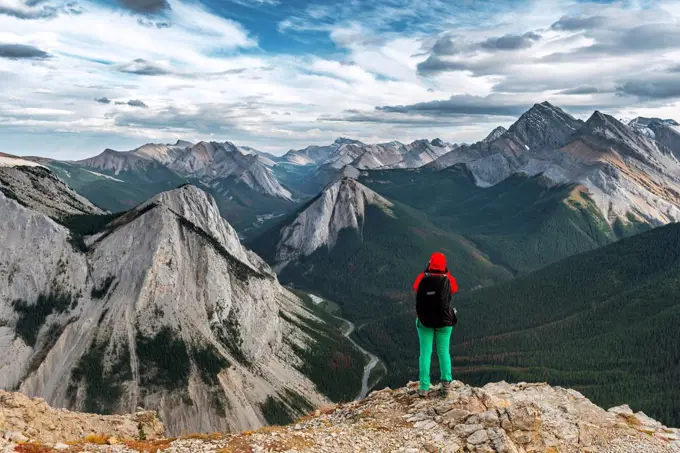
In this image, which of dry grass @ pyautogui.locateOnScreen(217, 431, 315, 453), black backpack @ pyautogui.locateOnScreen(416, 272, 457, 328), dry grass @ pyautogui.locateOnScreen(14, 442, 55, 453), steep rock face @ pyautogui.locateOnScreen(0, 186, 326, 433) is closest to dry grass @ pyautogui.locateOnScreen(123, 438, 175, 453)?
dry grass @ pyautogui.locateOnScreen(217, 431, 315, 453)

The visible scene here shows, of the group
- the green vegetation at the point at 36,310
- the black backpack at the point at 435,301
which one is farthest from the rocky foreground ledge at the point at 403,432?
the green vegetation at the point at 36,310

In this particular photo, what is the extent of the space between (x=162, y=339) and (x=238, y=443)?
145 m

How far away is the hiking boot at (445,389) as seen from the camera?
33028 millimetres

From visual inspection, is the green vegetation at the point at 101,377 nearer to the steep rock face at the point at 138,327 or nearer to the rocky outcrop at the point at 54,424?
the steep rock face at the point at 138,327

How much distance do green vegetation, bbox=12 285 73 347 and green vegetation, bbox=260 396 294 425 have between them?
237 feet

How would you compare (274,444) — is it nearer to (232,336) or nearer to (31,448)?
(31,448)

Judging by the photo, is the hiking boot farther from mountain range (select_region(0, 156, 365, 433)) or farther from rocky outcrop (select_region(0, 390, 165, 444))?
mountain range (select_region(0, 156, 365, 433))

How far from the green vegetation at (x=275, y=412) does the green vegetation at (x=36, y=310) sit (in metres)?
72.2

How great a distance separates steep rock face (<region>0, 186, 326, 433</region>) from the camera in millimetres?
143750

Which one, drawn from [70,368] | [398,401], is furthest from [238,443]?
[70,368]

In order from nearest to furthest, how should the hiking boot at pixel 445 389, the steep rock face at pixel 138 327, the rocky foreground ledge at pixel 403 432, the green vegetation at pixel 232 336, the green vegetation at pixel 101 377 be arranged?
the rocky foreground ledge at pixel 403 432
the hiking boot at pixel 445 389
the green vegetation at pixel 101 377
the steep rock face at pixel 138 327
the green vegetation at pixel 232 336

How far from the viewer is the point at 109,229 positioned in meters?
186

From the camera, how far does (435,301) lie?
30109 mm

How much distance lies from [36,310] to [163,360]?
141ft
